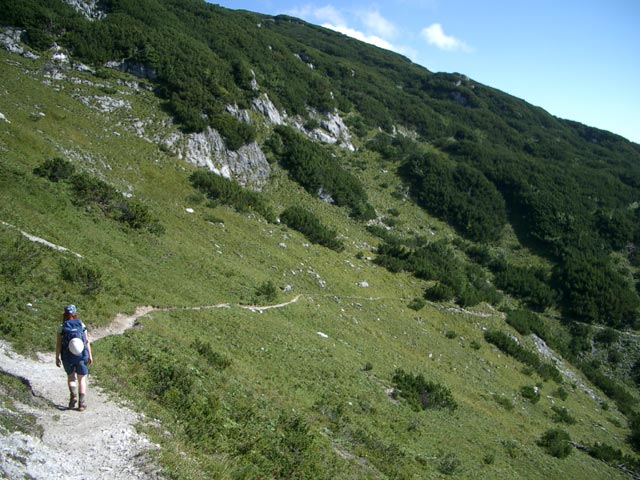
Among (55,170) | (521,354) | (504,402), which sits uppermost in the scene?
(55,170)

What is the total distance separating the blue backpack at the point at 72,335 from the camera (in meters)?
8.17

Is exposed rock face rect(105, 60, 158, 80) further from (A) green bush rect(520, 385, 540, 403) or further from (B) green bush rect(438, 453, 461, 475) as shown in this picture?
(A) green bush rect(520, 385, 540, 403)

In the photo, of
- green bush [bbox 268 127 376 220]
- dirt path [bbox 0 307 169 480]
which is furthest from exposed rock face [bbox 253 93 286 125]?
dirt path [bbox 0 307 169 480]

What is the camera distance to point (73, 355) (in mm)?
8141

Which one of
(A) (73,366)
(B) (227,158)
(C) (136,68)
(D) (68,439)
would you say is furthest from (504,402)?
(C) (136,68)

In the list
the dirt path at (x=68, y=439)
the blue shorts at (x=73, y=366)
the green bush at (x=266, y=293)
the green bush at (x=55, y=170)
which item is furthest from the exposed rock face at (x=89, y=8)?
the blue shorts at (x=73, y=366)

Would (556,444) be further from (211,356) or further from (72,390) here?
(72,390)

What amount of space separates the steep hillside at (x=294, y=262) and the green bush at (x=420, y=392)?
0.43 ft

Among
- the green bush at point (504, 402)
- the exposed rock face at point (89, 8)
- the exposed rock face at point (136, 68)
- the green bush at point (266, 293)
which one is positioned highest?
the exposed rock face at point (89, 8)

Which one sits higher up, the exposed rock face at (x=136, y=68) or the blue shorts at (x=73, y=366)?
the exposed rock face at (x=136, y=68)

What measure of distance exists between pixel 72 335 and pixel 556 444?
24132 millimetres

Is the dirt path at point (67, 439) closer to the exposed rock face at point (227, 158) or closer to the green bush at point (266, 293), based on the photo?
→ the green bush at point (266, 293)

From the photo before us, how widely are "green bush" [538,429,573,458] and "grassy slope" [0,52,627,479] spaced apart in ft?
1.59

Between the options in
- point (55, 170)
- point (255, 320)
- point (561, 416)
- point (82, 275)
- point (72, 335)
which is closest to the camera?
point (72, 335)
